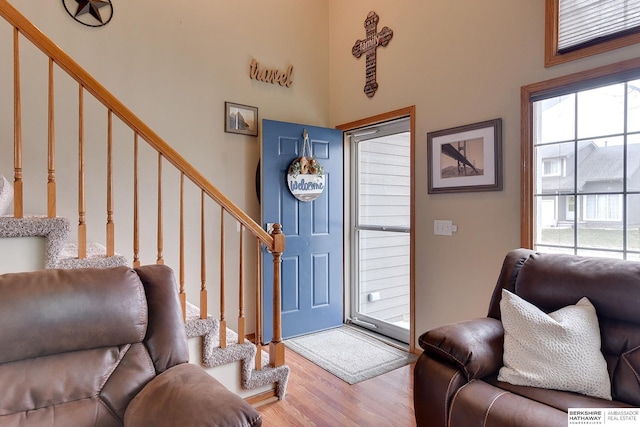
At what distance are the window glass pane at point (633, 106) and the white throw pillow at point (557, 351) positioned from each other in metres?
1.07

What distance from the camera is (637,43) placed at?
1895mm

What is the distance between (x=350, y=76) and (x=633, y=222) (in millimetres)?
2586

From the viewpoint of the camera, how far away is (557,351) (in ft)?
4.83

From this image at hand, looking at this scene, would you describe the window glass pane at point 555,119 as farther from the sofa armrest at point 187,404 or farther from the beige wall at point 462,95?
the sofa armrest at point 187,404

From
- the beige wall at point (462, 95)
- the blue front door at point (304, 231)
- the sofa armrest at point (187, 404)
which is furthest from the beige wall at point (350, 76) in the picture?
the sofa armrest at point (187, 404)

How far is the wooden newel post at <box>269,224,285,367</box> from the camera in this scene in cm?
235

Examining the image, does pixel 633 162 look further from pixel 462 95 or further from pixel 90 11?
pixel 90 11

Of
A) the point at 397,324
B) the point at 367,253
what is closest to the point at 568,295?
the point at 397,324

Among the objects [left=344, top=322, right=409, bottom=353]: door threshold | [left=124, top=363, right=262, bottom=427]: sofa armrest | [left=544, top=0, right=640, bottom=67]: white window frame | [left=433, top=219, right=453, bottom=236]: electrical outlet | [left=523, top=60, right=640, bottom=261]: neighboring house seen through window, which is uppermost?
[left=544, top=0, right=640, bottom=67]: white window frame

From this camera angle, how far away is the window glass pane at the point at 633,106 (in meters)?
1.95

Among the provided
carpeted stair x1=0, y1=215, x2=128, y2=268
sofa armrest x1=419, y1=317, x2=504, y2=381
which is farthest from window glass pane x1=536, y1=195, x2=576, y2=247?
carpeted stair x1=0, y1=215, x2=128, y2=268

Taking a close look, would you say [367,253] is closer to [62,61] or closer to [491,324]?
[491,324]

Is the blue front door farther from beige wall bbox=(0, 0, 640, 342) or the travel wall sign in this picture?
the travel wall sign

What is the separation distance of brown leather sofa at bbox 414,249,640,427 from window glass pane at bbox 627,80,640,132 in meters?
0.85
